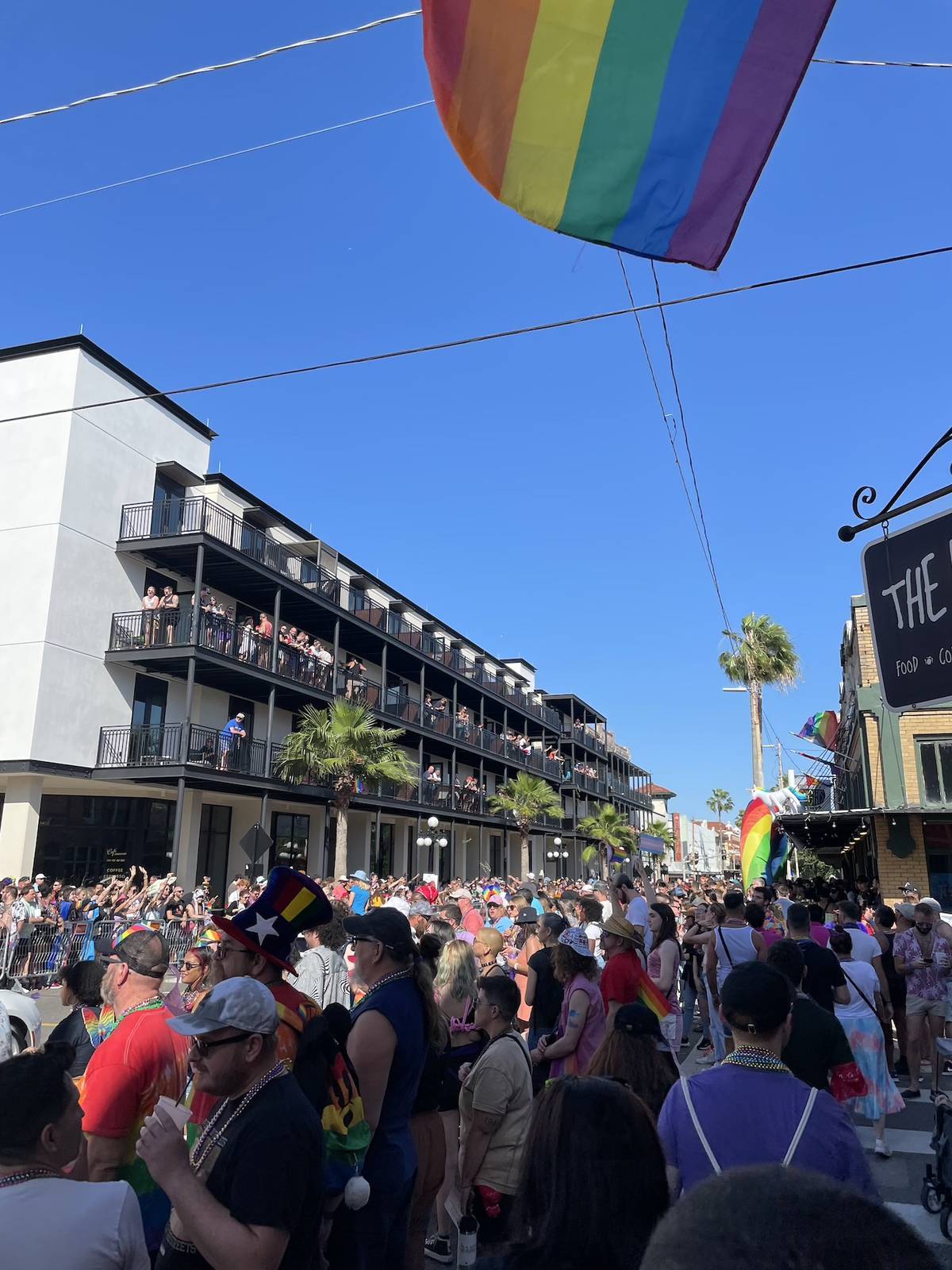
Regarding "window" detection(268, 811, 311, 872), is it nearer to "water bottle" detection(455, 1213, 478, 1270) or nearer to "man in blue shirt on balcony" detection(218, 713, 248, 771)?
"man in blue shirt on balcony" detection(218, 713, 248, 771)

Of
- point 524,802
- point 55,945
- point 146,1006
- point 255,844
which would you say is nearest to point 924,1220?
point 146,1006

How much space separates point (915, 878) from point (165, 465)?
21.2 m

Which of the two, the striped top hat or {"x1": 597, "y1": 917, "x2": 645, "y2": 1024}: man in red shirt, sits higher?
the striped top hat

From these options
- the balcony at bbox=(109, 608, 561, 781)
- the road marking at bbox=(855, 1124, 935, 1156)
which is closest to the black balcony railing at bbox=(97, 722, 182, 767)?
the balcony at bbox=(109, 608, 561, 781)

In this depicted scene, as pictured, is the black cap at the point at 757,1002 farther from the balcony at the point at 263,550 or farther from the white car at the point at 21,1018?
the balcony at the point at 263,550

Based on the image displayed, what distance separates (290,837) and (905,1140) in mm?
24813

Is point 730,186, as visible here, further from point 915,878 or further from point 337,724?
point 337,724

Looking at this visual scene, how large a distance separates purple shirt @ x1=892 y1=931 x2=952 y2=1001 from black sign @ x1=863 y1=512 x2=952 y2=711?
550cm

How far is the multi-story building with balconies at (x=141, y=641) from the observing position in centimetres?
2047

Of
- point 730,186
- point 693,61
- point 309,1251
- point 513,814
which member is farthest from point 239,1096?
point 513,814

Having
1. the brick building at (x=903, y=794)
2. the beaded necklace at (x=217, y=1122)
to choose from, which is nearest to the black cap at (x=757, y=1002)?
the beaded necklace at (x=217, y=1122)

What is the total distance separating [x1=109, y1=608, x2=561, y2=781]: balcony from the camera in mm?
22141

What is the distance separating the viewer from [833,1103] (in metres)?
2.58

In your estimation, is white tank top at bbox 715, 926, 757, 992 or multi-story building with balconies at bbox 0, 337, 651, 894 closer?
white tank top at bbox 715, 926, 757, 992
